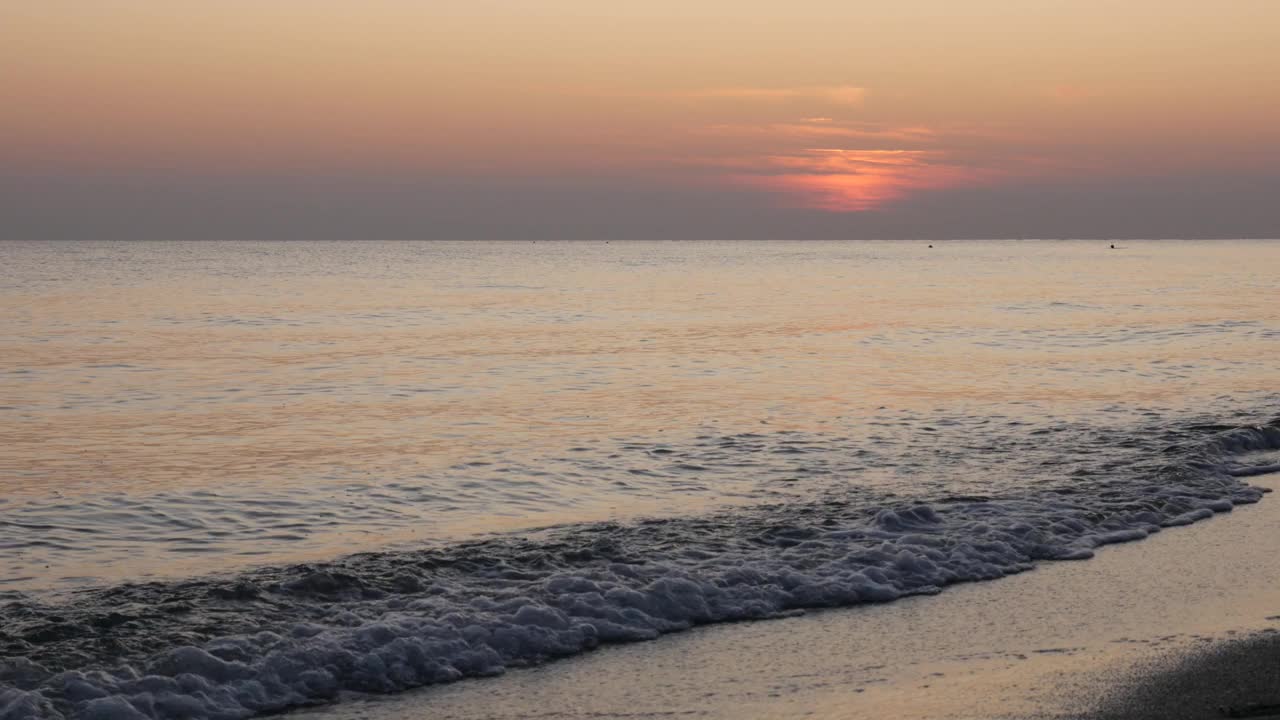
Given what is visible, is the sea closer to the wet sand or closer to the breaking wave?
the breaking wave

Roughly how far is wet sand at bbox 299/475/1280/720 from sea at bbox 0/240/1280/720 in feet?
1.58

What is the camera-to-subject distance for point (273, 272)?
94938 mm

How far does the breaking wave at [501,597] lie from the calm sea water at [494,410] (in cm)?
95

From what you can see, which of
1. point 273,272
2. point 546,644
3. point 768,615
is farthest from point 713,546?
point 273,272

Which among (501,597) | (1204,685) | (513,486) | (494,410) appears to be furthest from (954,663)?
(494,410)

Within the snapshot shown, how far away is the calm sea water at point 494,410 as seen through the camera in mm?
12914

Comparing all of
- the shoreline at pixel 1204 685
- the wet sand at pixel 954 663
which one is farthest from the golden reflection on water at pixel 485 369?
the shoreline at pixel 1204 685

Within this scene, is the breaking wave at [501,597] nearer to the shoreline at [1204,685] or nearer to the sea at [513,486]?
the sea at [513,486]

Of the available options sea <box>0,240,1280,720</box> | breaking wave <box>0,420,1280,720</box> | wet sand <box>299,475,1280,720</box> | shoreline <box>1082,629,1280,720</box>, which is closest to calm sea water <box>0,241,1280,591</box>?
sea <box>0,240,1280,720</box>

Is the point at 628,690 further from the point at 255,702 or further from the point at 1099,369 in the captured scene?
the point at 1099,369

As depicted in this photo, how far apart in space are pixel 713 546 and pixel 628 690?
13.4ft

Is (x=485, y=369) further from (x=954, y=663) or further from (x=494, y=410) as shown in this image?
(x=954, y=663)

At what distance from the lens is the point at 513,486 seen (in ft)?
48.1

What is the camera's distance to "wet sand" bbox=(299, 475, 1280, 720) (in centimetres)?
711
